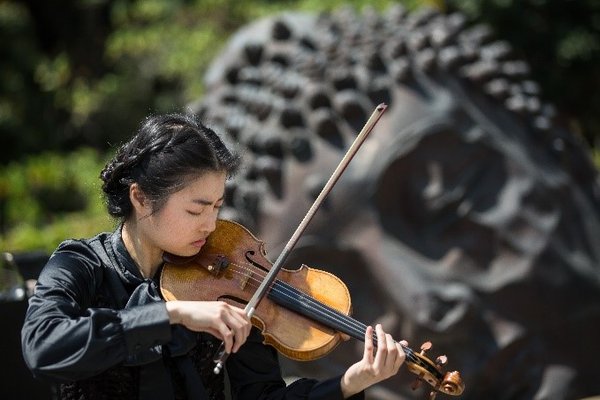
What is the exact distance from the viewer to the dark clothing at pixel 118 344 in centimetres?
201

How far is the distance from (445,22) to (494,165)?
2.39ft

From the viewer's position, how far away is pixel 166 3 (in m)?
8.52

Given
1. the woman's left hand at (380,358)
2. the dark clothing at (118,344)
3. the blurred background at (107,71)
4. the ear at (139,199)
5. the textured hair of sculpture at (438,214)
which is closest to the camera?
the dark clothing at (118,344)

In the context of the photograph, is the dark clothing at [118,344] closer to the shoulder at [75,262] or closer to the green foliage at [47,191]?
the shoulder at [75,262]

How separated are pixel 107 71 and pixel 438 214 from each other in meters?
7.04

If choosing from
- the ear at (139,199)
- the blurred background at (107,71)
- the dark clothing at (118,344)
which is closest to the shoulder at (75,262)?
the dark clothing at (118,344)

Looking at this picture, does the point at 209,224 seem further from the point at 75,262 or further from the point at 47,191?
the point at 47,191

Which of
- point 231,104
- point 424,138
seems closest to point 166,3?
point 231,104

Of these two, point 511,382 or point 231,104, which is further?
point 231,104

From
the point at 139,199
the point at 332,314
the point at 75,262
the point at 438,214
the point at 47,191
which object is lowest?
the point at 47,191

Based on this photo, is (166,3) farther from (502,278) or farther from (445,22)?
(502,278)

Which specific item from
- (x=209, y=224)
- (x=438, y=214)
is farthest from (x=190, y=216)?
(x=438, y=214)

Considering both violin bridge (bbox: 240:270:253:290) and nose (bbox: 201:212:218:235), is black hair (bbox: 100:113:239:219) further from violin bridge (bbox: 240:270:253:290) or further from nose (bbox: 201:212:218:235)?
violin bridge (bbox: 240:270:253:290)

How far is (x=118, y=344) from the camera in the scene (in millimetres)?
2025
